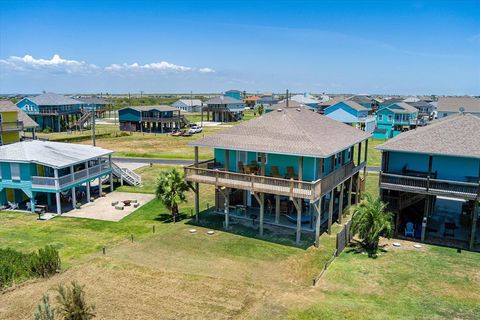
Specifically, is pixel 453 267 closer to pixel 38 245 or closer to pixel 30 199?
pixel 38 245

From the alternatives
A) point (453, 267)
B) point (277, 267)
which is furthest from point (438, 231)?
point (277, 267)

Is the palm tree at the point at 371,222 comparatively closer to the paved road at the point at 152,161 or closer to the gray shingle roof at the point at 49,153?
the gray shingle roof at the point at 49,153

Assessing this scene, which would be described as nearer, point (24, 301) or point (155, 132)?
point (24, 301)

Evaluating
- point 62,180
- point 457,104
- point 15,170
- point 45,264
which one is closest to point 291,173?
point 45,264

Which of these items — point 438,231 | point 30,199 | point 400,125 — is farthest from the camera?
point 400,125

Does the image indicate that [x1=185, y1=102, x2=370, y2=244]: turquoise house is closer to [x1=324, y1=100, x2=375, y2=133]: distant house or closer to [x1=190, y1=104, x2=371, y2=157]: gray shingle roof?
[x1=190, y1=104, x2=371, y2=157]: gray shingle roof

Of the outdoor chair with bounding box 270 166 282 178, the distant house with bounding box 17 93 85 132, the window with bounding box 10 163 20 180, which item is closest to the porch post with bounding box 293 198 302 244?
the outdoor chair with bounding box 270 166 282 178

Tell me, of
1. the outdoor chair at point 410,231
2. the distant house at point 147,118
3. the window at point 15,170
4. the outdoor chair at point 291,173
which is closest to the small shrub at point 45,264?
the window at point 15,170
